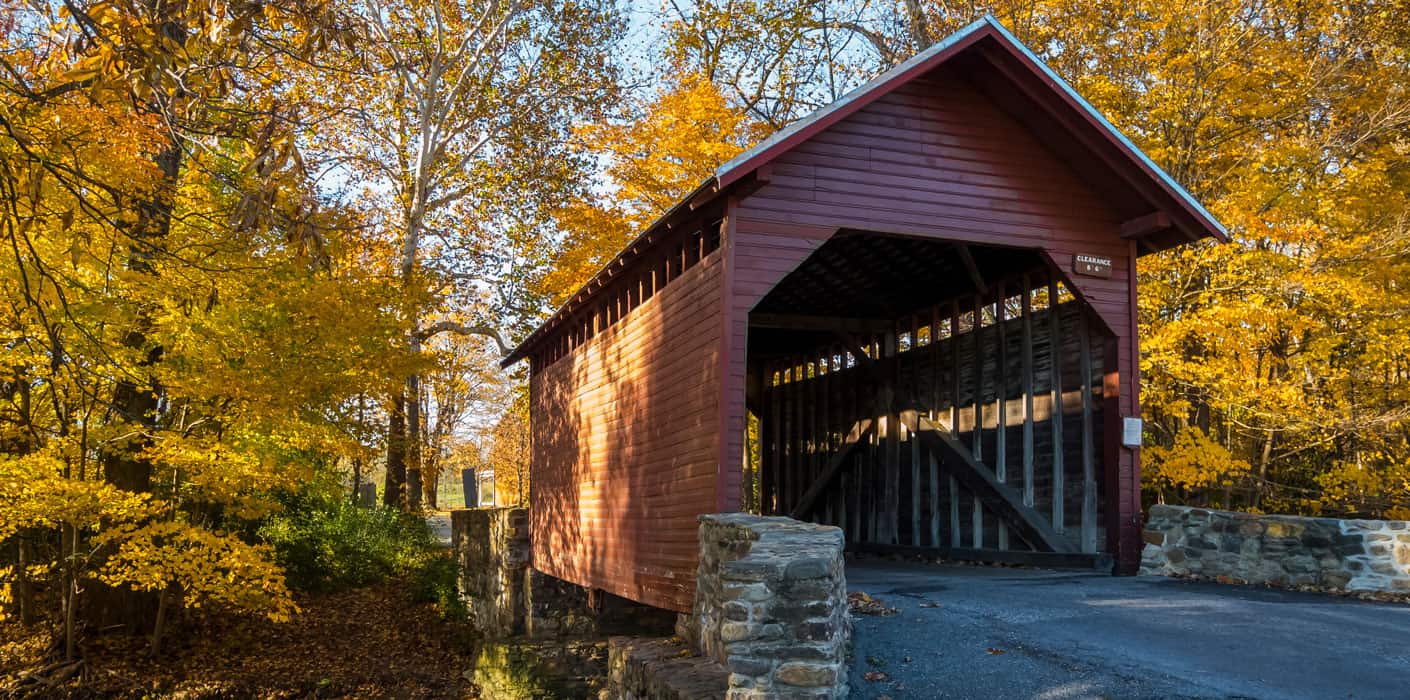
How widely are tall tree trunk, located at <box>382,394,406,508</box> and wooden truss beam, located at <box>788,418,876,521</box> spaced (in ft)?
28.0

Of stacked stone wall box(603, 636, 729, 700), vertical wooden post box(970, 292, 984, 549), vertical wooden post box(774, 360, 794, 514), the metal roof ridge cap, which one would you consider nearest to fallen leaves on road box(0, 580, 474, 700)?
vertical wooden post box(774, 360, 794, 514)

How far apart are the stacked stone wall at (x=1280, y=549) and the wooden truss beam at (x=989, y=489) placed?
107 centimetres

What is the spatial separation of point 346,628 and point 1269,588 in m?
13.3

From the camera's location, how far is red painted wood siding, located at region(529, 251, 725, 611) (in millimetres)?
8258

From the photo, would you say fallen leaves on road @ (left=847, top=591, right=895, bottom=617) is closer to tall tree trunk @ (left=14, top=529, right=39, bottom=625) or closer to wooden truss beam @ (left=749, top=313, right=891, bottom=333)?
wooden truss beam @ (left=749, top=313, right=891, bottom=333)

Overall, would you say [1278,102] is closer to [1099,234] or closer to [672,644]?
[1099,234]

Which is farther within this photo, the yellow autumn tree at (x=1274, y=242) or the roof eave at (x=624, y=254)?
the yellow autumn tree at (x=1274, y=242)

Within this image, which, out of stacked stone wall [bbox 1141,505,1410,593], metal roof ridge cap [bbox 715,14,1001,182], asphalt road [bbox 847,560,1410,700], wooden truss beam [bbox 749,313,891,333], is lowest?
asphalt road [bbox 847,560,1410,700]

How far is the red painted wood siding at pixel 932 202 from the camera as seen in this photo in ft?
27.0

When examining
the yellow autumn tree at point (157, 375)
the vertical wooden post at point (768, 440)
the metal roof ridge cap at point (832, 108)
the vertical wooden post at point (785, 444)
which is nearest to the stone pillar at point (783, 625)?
the metal roof ridge cap at point (832, 108)

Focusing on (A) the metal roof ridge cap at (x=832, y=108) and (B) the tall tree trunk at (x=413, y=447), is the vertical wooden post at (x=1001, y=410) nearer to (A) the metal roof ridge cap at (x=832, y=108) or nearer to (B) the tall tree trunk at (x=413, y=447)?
(A) the metal roof ridge cap at (x=832, y=108)

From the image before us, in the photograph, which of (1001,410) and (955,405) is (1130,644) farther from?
(955,405)

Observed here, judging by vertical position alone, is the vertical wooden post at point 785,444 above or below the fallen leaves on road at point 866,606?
above

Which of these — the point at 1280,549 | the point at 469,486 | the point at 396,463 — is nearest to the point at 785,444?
the point at 396,463
